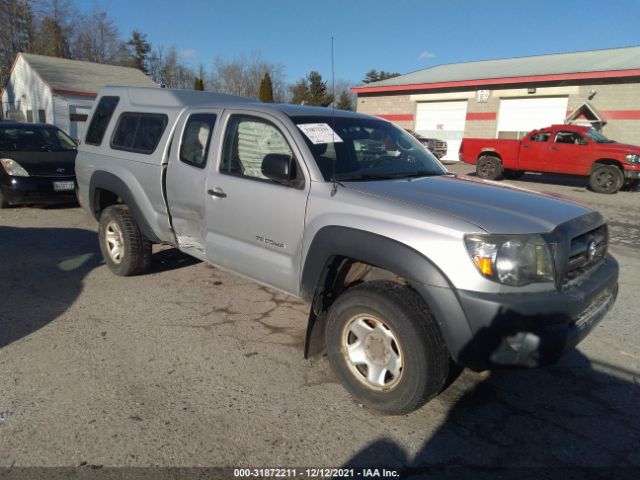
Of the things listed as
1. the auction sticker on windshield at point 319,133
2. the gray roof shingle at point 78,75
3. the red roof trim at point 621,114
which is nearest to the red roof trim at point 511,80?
the red roof trim at point 621,114

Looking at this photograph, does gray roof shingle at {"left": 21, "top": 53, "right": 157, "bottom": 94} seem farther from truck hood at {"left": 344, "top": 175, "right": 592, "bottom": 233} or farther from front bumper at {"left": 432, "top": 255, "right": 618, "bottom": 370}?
front bumper at {"left": 432, "top": 255, "right": 618, "bottom": 370}

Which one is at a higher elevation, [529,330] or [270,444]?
[529,330]

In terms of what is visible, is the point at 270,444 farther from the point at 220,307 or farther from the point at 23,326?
the point at 23,326

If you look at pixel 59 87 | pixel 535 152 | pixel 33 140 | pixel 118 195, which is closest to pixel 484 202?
pixel 118 195

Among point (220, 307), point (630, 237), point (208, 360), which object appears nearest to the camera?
point (208, 360)

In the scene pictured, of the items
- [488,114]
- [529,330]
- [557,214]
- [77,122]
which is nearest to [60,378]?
[529,330]

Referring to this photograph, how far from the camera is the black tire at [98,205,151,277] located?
4.83 m

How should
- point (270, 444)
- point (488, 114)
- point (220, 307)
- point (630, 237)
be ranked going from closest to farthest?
1. point (270, 444)
2. point (220, 307)
3. point (630, 237)
4. point (488, 114)

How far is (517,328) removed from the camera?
2.36 metres

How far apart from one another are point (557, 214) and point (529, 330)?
2.73 feet

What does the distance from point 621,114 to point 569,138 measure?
664 centimetres

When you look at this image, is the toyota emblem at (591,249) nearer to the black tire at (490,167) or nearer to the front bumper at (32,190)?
the front bumper at (32,190)

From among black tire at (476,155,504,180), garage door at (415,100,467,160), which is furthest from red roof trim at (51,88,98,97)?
black tire at (476,155,504,180)

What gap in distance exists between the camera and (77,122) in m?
27.2
